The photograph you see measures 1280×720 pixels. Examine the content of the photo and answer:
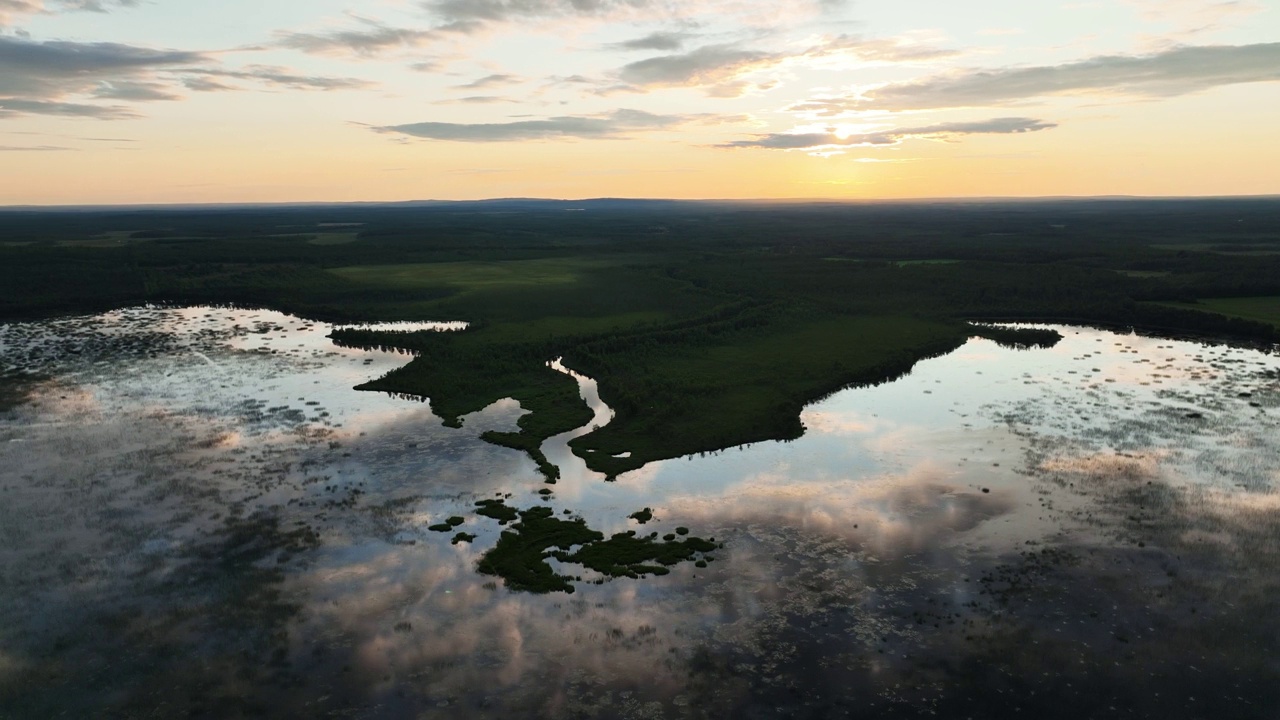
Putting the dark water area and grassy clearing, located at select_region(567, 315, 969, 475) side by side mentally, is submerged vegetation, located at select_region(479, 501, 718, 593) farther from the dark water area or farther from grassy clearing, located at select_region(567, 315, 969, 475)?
grassy clearing, located at select_region(567, 315, 969, 475)

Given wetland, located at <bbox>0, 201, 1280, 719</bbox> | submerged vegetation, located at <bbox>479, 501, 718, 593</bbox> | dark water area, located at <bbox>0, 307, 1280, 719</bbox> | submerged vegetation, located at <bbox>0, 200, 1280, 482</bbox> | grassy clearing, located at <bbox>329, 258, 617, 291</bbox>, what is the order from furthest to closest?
grassy clearing, located at <bbox>329, 258, 617, 291</bbox>, submerged vegetation, located at <bbox>0, 200, 1280, 482</bbox>, submerged vegetation, located at <bbox>479, 501, 718, 593</bbox>, wetland, located at <bbox>0, 201, 1280, 719</bbox>, dark water area, located at <bbox>0, 307, 1280, 719</bbox>

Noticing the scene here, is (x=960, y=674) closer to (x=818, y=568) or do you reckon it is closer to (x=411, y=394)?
(x=818, y=568)

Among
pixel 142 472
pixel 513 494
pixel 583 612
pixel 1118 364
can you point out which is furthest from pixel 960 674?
pixel 1118 364

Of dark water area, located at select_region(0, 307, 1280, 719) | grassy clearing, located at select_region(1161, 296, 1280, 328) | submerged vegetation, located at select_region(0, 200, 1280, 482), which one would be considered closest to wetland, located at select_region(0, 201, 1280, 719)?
dark water area, located at select_region(0, 307, 1280, 719)

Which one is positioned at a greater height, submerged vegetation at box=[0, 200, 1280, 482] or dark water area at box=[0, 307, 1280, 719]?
submerged vegetation at box=[0, 200, 1280, 482]

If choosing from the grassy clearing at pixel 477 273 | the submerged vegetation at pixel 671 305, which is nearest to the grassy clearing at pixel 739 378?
the submerged vegetation at pixel 671 305

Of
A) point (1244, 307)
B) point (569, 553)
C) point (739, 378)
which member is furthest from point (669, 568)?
point (1244, 307)
